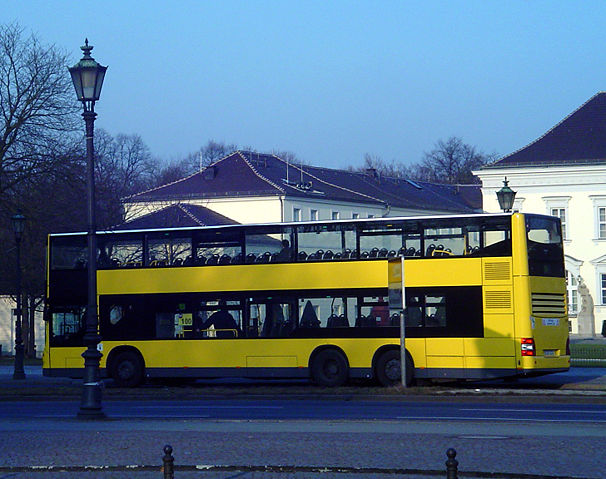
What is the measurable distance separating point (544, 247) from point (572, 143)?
2157 inches

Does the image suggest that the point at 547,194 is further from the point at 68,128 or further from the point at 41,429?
the point at 41,429

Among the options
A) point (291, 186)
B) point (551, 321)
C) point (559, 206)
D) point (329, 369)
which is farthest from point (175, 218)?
point (551, 321)

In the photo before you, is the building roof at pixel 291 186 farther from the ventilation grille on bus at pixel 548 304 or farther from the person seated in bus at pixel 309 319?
the ventilation grille on bus at pixel 548 304

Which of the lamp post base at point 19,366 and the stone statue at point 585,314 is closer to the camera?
the lamp post base at point 19,366

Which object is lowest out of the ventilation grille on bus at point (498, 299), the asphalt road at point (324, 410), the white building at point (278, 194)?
the asphalt road at point (324, 410)

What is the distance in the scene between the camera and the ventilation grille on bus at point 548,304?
989 inches

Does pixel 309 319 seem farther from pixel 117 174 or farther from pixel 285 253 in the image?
pixel 117 174

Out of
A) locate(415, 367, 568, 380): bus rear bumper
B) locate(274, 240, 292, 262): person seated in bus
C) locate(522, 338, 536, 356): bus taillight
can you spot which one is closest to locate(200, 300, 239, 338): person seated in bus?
locate(274, 240, 292, 262): person seated in bus

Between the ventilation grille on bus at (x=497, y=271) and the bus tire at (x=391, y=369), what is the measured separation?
2892mm

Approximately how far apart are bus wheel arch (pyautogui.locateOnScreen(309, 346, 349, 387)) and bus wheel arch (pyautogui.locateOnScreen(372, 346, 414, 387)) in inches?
31.5

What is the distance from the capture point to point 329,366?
27203 mm

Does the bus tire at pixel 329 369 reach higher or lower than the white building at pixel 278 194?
lower

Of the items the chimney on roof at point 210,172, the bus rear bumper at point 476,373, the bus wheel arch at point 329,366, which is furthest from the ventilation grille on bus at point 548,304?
the chimney on roof at point 210,172

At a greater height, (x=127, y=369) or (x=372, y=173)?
(x=372, y=173)
